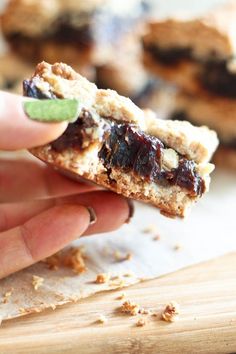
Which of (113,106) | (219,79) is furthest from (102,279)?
(219,79)

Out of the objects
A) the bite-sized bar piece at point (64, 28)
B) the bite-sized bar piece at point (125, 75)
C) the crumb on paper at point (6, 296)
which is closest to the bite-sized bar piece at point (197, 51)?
the bite-sized bar piece at point (125, 75)

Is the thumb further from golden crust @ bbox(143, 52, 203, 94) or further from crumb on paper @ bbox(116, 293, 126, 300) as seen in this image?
A: golden crust @ bbox(143, 52, 203, 94)

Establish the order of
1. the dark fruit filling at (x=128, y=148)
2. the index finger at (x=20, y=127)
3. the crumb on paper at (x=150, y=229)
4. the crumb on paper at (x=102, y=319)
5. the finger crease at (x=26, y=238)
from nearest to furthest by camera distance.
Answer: the index finger at (x=20, y=127) → the dark fruit filling at (x=128, y=148) → the crumb on paper at (x=102, y=319) → the finger crease at (x=26, y=238) → the crumb on paper at (x=150, y=229)

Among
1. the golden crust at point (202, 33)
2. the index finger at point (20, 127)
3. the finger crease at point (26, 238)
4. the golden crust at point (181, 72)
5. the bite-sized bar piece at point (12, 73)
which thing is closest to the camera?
the index finger at point (20, 127)

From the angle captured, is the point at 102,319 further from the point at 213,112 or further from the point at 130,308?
the point at 213,112

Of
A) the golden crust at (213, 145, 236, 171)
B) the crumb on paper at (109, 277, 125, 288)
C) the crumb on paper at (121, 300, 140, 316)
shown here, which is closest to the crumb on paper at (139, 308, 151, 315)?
the crumb on paper at (121, 300, 140, 316)

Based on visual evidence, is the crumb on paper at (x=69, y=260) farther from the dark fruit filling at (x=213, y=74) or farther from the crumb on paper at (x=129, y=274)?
the dark fruit filling at (x=213, y=74)
